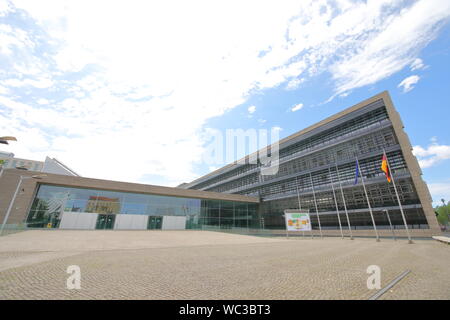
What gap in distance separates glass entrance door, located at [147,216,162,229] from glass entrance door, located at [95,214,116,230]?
219 inches

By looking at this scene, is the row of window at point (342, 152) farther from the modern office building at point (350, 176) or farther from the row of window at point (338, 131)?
the row of window at point (338, 131)

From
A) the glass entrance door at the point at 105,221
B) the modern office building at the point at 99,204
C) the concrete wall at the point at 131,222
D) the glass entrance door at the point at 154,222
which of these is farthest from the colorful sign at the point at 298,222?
the glass entrance door at the point at 105,221

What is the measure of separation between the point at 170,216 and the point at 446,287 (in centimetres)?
3399

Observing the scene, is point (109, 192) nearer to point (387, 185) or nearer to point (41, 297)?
point (41, 297)

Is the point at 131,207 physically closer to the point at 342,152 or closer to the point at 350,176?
the point at 350,176

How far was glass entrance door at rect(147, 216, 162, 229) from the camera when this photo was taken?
105 ft

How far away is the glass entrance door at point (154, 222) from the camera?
32.1 metres

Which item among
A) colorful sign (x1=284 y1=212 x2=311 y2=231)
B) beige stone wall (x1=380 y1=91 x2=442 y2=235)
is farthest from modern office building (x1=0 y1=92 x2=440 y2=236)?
colorful sign (x1=284 y1=212 x2=311 y2=231)

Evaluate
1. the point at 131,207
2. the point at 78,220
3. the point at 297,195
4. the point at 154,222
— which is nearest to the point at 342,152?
the point at 297,195

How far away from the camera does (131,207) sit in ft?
103

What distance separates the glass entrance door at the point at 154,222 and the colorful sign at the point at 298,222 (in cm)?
2188

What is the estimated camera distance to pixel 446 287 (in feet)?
16.4

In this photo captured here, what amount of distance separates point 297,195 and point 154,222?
30.2 meters
